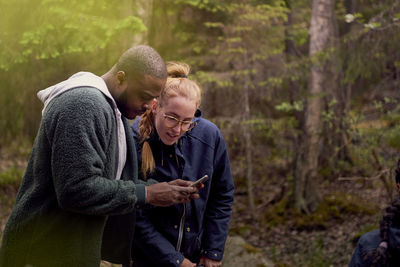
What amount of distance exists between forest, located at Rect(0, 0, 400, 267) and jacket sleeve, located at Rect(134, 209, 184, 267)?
427cm

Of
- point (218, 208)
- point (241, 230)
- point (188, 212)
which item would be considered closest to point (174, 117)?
point (188, 212)

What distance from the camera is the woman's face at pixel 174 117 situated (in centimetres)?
248

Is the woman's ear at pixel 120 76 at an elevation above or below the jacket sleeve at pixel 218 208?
above

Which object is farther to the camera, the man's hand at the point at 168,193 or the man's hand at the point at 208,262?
the man's hand at the point at 208,262

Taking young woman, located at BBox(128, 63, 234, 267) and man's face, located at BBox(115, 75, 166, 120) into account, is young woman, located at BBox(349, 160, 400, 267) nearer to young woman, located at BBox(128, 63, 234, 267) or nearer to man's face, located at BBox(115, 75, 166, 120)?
young woman, located at BBox(128, 63, 234, 267)

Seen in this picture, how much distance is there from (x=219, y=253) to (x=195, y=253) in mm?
156

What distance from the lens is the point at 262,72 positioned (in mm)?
11039

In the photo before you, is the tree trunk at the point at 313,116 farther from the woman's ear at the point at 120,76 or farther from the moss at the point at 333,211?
the woman's ear at the point at 120,76

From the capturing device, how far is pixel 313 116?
1014 centimetres

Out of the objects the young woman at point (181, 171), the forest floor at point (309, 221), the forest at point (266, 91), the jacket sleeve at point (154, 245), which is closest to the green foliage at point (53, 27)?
the forest at point (266, 91)

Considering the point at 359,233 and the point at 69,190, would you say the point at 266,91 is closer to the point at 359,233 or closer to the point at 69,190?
the point at 359,233

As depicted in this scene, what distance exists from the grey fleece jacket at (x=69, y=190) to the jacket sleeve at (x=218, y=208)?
901 mm

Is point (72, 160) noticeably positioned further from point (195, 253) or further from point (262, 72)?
point (262, 72)

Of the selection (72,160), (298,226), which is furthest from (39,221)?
(298,226)
